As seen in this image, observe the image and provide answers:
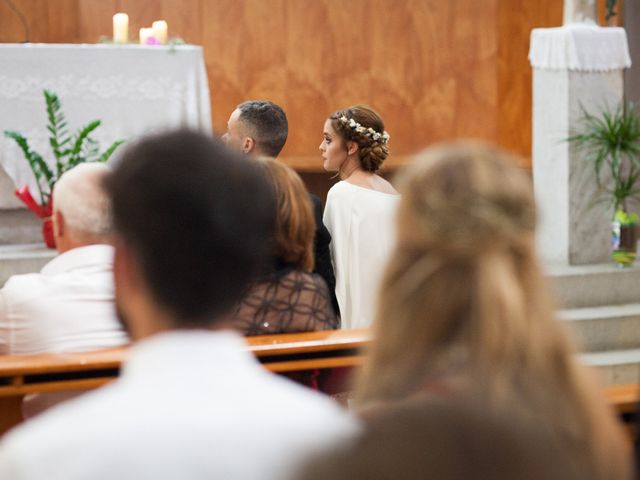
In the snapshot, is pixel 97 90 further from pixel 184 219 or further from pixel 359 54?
pixel 184 219

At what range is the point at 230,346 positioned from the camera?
4.54 ft

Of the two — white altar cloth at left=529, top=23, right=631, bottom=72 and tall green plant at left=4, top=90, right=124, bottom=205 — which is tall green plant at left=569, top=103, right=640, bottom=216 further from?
tall green plant at left=4, top=90, right=124, bottom=205

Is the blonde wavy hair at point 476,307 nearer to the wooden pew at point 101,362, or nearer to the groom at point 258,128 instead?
the wooden pew at point 101,362

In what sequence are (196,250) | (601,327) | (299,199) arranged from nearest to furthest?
(196,250), (299,199), (601,327)

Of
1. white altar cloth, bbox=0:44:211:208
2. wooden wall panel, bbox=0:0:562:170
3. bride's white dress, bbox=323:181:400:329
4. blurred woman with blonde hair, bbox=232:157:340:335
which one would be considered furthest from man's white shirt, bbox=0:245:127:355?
wooden wall panel, bbox=0:0:562:170

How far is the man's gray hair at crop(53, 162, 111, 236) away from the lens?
3.03m

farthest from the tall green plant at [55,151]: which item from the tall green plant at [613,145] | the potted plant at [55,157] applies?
the tall green plant at [613,145]

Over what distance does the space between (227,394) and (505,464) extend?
0.32 m

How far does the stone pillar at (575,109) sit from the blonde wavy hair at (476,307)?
569 cm

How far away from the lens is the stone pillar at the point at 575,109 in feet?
23.1

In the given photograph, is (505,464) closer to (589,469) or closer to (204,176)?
(589,469)

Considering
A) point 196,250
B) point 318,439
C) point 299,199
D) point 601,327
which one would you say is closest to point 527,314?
point 318,439

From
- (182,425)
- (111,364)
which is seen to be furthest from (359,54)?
(182,425)

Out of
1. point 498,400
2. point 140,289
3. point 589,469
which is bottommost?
point 589,469
